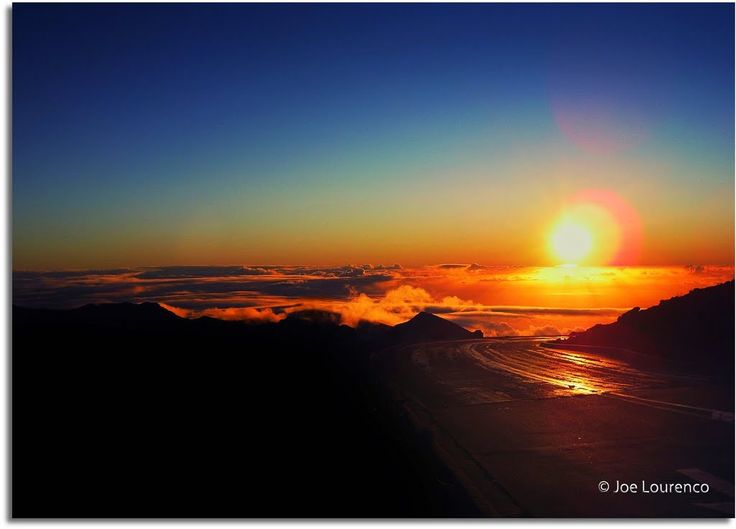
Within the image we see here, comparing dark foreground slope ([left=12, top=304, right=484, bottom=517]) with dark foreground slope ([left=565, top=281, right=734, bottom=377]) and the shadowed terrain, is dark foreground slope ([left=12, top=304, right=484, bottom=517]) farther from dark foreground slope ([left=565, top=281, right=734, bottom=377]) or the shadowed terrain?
dark foreground slope ([left=565, top=281, right=734, bottom=377])

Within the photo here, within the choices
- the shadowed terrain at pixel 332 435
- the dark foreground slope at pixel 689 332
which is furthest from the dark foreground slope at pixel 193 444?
the dark foreground slope at pixel 689 332

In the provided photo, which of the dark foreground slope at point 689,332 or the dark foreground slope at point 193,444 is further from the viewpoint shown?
the dark foreground slope at point 689,332

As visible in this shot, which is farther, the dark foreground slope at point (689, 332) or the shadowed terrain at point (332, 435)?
the dark foreground slope at point (689, 332)

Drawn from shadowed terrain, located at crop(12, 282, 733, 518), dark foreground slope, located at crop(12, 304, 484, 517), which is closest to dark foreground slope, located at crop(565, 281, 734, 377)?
shadowed terrain, located at crop(12, 282, 733, 518)

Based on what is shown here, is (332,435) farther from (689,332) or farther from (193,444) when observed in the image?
(689,332)

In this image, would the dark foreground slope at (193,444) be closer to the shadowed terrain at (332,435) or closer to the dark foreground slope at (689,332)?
the shadowed terrain at (332,435)

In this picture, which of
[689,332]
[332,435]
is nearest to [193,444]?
[332,435]

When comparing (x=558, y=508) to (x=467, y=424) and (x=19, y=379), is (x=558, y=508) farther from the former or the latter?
(x=19, y=379)
